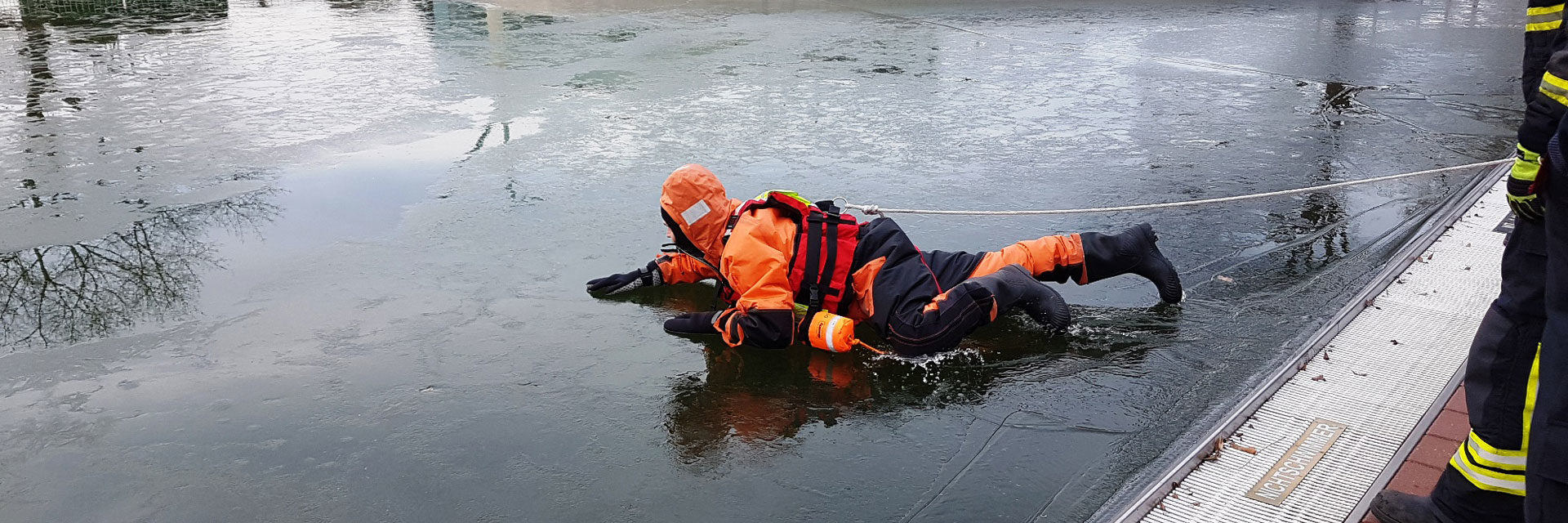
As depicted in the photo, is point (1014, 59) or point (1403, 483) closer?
point (1403, 483)

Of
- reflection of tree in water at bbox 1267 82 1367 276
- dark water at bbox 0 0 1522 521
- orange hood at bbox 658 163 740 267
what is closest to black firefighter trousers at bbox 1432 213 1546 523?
dark water at bbox 0 0 1522 521

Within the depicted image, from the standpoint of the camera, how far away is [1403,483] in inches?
Answer: 104

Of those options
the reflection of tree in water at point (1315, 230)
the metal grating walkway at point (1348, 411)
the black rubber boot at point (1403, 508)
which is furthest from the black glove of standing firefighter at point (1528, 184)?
the reflection of tree in water at point (1315, 230)

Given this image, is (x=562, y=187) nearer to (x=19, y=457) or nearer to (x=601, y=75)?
(x=19, y=457)

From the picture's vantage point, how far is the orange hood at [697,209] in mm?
3818

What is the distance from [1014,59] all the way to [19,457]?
8.44 m

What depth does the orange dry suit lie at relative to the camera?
3.61 meters

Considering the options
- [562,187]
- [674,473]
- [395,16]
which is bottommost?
[674,473]

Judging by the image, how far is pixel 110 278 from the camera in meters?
4.48

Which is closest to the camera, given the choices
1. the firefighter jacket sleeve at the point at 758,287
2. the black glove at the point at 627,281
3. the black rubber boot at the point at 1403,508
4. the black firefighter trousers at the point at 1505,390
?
the black firefighter trousers at the point at 1505,390

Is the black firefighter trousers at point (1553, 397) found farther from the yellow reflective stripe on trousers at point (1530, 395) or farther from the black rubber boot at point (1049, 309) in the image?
the black rubber boot at point (1049, 309)

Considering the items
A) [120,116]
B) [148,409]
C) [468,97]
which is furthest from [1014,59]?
[148,409]

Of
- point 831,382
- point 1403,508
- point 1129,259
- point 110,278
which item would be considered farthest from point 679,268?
point 1403,508

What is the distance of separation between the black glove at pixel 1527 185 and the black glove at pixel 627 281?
2956 mm
